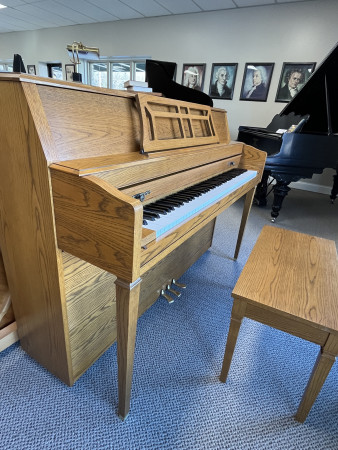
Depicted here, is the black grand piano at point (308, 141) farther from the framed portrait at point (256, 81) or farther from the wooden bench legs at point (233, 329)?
the wooden bench legs at point (233, 329)

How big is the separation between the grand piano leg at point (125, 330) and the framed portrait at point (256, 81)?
14.6 feet

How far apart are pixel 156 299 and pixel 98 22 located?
236 inches

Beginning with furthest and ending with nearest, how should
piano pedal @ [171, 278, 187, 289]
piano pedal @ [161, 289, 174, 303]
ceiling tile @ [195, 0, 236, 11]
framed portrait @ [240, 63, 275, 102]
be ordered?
framed portrait @ [240, 63, 275, 102] < ceiling tile @ [195, 0, 236, 11] < piano pedal @ [171, 278, 187, 289] < piano pedal @ [161, 289, 174, 303]

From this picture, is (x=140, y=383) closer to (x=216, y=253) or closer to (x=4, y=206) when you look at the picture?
(x=4, y=206)

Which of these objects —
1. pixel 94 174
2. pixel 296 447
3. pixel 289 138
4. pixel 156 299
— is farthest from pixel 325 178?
pixel 94 174

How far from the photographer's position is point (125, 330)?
0.78m

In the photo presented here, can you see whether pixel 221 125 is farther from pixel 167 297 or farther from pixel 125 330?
pixel 125 330

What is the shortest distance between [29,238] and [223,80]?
4.58 m

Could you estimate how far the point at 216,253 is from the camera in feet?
7.18

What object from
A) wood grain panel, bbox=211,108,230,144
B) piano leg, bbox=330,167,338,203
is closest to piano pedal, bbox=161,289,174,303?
wood grain panel, bbox=211,108,230,144

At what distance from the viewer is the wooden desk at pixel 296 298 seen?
33.5 inches

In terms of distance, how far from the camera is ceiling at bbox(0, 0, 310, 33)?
12.8ft

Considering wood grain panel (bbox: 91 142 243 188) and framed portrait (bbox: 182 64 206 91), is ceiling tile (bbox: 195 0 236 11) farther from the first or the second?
wood grain panel (bbox: 91 142 243 188)

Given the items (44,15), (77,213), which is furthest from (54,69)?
(77,213)
